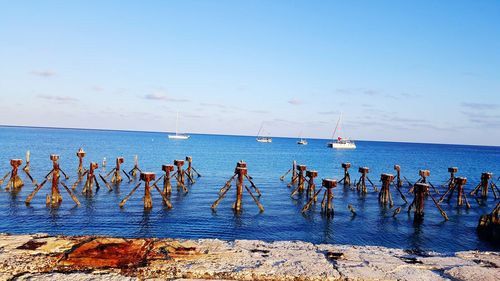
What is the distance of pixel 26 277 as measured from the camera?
259 inches

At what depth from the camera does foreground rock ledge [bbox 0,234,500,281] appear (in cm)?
697

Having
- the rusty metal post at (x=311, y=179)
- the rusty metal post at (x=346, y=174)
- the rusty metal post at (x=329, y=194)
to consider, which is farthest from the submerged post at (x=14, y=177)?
the rusty metal post at (x=346, y=174)

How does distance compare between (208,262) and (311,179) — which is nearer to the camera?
(208,262)

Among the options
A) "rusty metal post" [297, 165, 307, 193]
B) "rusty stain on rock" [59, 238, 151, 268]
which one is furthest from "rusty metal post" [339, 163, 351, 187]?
"rusty stain on rock" [59, 238, 151, 268]

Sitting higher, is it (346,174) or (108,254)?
(108,254)

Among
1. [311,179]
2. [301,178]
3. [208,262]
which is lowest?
[301,178]

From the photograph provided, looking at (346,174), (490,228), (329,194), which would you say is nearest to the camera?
(490,228)

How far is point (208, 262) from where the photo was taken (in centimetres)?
763

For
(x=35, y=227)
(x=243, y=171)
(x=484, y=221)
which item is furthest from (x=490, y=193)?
(x=35, y=227)

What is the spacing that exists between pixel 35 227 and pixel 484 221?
89.2 feet

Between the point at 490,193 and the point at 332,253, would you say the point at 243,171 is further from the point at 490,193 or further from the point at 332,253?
the point at 490,193

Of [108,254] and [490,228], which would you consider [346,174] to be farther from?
[108,254]

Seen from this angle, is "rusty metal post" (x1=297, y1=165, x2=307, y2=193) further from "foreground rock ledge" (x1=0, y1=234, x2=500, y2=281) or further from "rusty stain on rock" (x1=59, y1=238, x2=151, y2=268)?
"rusty stain on rock" (x1=59, y1=238, x2=151, y2=268)

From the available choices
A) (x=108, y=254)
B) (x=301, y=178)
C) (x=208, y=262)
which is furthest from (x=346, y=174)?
(x=108, y=254)
